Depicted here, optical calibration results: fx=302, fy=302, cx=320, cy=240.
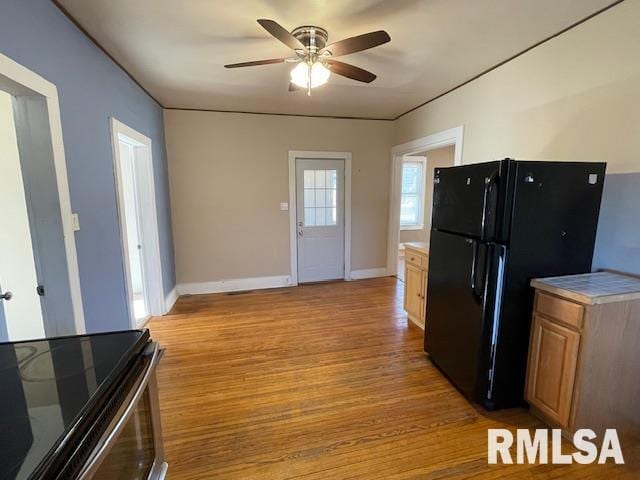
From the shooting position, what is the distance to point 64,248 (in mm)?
1788

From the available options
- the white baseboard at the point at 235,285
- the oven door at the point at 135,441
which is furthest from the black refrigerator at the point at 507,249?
the white baseboard at the point at 235,285

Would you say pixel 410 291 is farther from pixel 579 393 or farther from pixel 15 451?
pixel 15 451

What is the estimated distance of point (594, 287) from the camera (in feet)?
5.57

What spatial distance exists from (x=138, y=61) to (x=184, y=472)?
308cm

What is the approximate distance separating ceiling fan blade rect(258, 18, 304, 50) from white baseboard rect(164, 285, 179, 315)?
3.22m

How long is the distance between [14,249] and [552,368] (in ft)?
10.5

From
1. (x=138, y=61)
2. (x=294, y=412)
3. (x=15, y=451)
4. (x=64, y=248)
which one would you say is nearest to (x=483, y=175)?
(x=294, y=412)

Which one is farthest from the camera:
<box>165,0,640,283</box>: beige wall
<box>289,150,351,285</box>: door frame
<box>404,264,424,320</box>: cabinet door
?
<box>289,150,351,285</box>: door frame

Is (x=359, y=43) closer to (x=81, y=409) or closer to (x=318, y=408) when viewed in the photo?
(x=81, y=409)

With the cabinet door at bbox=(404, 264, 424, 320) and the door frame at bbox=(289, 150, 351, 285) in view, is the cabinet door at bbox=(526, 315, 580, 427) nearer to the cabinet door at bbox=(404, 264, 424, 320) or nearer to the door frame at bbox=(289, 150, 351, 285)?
the cabinet door at bbox=(404, 264, 424, 320)

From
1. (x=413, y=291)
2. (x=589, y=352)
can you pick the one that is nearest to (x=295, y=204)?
(x=413, y=291)

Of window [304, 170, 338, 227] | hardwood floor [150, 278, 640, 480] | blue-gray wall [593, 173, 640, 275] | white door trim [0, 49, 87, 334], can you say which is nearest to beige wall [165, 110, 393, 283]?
window [304, 170, 338, 227]

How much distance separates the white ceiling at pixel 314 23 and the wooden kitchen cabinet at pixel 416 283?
1.74 metres

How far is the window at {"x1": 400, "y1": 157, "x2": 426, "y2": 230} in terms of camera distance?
6.76m
